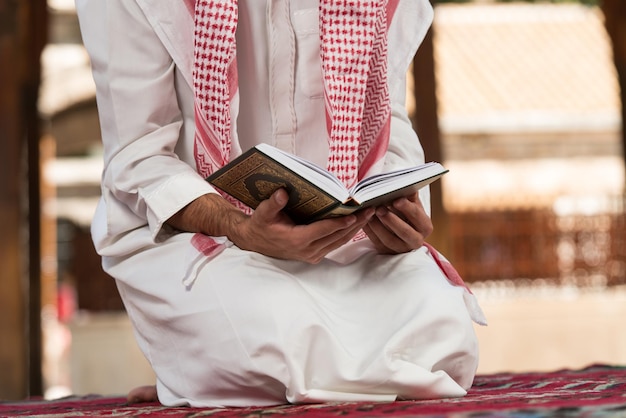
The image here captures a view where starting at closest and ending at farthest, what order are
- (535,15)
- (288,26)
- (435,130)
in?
(288,26)
(435,130)
(535,15)

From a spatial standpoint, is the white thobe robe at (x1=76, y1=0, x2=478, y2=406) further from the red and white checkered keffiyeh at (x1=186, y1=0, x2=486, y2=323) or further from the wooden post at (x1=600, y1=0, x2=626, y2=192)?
the wooden post at (x1=600, y1=0, x2=626, y2=192)

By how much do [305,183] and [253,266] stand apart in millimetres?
335

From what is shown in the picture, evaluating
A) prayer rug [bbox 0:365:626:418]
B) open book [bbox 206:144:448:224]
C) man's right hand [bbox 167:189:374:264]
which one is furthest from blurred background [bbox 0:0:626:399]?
open book [bbox 206:144:448:224]

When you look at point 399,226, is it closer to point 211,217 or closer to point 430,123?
point 211,217

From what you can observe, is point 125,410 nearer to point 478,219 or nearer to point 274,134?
point 274,134

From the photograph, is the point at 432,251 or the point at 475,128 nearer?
the point at 432,251

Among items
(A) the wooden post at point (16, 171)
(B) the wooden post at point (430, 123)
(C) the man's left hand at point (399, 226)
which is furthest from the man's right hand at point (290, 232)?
(A) the wooden post at point (16, 171)

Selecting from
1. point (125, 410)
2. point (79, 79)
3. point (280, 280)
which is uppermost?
point (79, 79)

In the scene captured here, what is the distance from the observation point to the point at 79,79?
10102 millimetres

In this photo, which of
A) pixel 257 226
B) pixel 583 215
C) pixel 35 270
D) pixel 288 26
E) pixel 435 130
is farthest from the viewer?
pixel 583 215

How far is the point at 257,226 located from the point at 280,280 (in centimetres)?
14

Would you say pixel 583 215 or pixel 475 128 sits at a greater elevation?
pixel 475 128

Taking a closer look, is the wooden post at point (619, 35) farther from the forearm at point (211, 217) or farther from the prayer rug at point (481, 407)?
the forearm at point (211, 217)

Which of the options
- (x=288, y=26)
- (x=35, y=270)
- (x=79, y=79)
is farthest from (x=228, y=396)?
(x=79, y=79)
